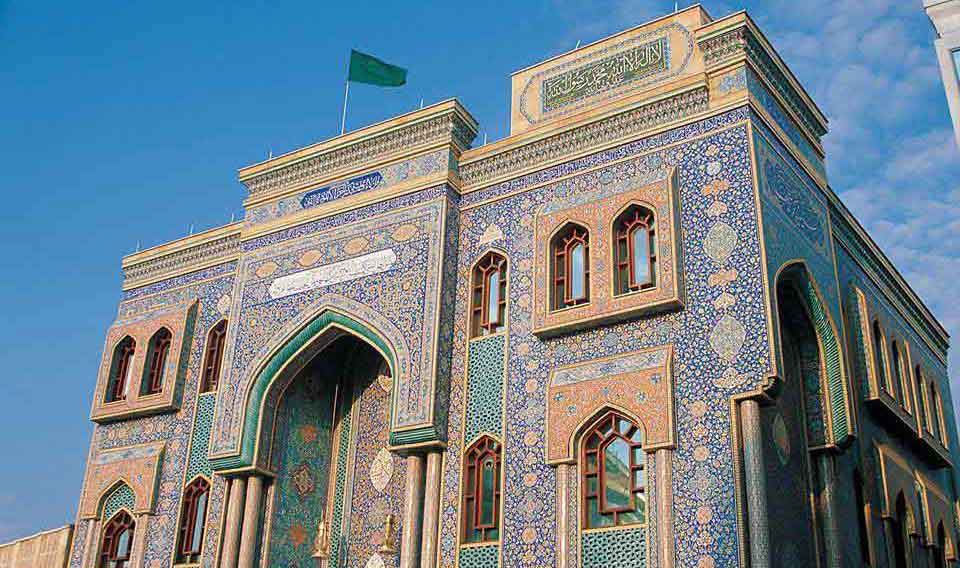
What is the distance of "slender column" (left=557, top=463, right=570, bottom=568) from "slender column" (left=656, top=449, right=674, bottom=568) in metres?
0.98

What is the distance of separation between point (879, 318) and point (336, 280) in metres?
7.12

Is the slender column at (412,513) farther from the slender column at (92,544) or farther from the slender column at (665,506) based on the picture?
the slender column at (92,544)

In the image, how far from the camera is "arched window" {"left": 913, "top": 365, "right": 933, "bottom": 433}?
14.5 metres

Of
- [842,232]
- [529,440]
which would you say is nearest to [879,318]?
[842,232]

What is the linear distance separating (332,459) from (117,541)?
10.6ft

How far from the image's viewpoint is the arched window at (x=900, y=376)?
13.9 m

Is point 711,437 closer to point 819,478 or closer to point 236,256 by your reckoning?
point 819,478

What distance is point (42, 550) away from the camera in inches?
578

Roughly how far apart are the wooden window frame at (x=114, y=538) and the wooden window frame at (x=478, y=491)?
5.09m

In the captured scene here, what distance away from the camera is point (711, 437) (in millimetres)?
9586

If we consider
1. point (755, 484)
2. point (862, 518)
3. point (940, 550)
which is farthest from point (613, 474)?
point (940, 550)

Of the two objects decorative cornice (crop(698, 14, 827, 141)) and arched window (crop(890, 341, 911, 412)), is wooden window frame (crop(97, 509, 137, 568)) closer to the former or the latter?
decorative cornice (crop(698, 14, 827, 141))

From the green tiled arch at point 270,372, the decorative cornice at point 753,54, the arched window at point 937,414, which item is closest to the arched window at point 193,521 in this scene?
the green tiled arch at point 270,372

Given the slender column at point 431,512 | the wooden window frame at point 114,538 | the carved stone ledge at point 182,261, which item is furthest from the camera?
the carved stone ledge at point 182,261
